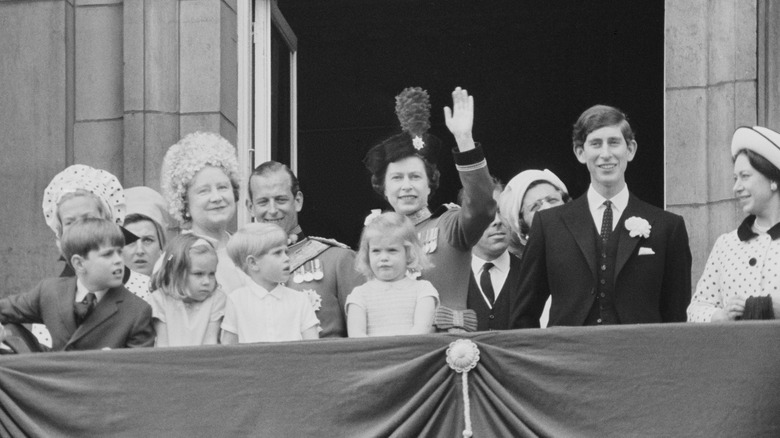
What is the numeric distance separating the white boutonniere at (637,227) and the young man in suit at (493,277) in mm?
924

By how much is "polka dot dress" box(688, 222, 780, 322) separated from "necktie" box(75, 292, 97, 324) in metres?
2.61

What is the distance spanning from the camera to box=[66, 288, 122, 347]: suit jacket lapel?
8.36 m

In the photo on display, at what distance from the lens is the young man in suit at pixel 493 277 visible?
9.12 meters

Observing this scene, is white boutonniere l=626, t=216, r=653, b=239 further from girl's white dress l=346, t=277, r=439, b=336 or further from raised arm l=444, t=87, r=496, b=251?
girl's white dress l=346, t=277, r=439, b=336

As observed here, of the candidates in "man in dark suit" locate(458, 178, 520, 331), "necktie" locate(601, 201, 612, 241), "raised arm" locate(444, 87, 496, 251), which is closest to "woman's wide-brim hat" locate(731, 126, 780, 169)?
"necktie" locate(601, 201, 612, 241)

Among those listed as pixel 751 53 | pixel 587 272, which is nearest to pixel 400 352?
pixel 587 272

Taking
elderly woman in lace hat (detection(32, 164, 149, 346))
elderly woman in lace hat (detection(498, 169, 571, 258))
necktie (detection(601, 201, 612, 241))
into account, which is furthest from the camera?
elderly woman in lace hat (detection(498, 169, 571, 258))

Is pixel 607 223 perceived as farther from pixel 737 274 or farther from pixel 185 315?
pixel 185 315

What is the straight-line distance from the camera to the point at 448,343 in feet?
25.5

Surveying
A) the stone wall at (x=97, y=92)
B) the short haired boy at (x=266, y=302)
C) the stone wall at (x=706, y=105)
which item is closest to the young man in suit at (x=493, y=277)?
the short haired boy at (x=266, y=302)

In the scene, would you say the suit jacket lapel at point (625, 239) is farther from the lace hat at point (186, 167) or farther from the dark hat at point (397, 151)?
Answer: the lace hat at point (186, 167)

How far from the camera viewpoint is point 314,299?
8.77m

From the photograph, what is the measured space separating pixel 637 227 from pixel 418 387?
123 centimetres

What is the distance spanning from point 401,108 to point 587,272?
5.06 feet
